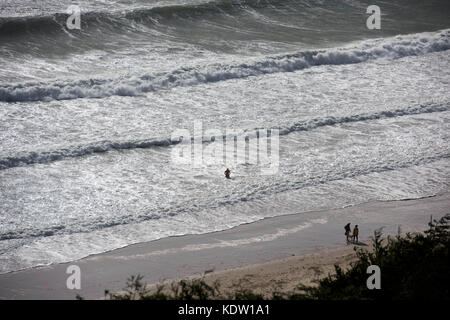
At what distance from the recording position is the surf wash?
63.4ft

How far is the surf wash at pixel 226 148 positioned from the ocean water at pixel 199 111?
25cm

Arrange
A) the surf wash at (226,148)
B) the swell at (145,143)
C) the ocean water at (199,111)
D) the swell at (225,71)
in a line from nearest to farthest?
the ocean water at (199,111)
the swell at (145,143)
the surf wash at (226,148)
the swell at (225,71)

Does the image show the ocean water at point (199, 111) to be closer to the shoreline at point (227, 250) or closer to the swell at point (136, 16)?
the swell at point (136, 16)

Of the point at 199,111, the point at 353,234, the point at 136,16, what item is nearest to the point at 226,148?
the point at 199,111

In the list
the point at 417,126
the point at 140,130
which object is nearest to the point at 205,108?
the point at 140,130

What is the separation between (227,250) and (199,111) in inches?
298

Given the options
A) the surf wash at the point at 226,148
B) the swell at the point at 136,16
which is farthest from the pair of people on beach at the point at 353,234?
the swell at the point at 136,16

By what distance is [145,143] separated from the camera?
2009 cm

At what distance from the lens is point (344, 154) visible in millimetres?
19906

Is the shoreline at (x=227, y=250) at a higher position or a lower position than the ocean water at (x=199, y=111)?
lower

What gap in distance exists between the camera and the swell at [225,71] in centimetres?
2245

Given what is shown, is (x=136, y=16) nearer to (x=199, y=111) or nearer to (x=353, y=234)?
(x=199, y=111)

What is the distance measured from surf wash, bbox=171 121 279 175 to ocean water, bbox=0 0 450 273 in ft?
0.83

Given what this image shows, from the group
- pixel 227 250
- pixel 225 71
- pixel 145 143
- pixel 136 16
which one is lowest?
pixel 227 250
